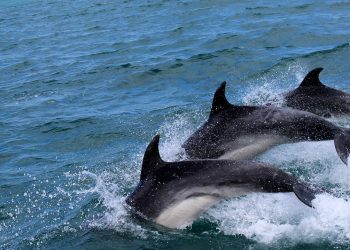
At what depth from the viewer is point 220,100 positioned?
10.6 meters

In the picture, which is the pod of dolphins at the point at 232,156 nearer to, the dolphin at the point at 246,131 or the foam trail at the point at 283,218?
the dolphin at the point at 246,131

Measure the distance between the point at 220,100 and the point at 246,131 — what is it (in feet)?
2.59

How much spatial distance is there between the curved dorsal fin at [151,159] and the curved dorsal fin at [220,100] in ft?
7.28

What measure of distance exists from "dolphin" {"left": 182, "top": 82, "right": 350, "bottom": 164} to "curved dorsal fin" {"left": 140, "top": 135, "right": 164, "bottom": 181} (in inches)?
80.9

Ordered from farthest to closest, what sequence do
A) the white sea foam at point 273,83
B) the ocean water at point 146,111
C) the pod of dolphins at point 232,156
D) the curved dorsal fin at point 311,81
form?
the white sea foam at point 273,83
the curved dorsal fin at point 311,81
the ocean water at point 146,111
the pod of dolphins at point 232,156

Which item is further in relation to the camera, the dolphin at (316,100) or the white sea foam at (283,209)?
the dolphin at (316,100)

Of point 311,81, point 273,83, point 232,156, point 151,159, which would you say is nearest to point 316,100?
point 311,81

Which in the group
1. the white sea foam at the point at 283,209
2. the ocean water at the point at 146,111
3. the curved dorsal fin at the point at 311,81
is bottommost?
the ocean water at the point at 146,111

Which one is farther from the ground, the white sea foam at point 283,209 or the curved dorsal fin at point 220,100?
the curved dorsal fin at point 220,100

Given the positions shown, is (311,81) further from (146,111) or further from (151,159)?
(151,159)

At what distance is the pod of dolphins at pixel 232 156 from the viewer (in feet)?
27.7

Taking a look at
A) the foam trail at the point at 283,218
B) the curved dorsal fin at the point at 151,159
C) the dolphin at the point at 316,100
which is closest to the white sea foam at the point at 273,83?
the dolphin at the point at 316,100

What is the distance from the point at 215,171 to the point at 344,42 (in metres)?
11.8

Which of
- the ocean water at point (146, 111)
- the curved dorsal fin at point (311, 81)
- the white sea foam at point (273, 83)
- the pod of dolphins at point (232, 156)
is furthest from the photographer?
the white sea foam at point (273, 83)
